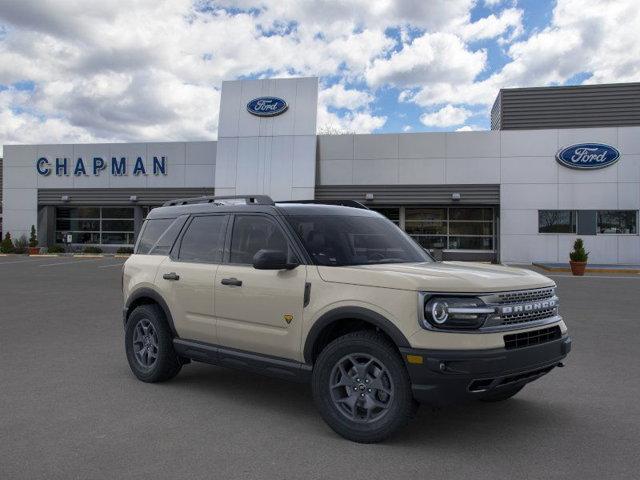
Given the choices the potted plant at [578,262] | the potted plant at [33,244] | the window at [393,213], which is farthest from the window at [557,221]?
the potted plant at [33,244]

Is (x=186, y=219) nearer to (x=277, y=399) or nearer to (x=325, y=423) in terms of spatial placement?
(x=277, y=399)

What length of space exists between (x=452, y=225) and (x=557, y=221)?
517cm

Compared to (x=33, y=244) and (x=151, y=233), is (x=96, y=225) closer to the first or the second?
(x=33, y=244)

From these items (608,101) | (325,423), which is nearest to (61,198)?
(325,423)

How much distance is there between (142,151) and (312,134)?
10.3 meters

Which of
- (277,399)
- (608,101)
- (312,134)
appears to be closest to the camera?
(277,399)

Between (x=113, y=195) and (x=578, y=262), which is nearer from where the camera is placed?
(x=578, y=262)

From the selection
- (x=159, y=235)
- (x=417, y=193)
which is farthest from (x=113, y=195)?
(x=159, y=235)

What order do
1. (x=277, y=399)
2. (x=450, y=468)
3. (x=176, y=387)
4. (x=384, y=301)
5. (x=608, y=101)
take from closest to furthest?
(x=450, y=468)
(x=384, y=301)
(x=277, y=399)
(x=176, y=387)
(x=608, y=101)

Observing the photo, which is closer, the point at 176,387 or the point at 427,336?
the point at 427,336

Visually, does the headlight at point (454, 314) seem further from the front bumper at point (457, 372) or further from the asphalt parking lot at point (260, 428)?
the asphalt parking lot at point (260, 428)

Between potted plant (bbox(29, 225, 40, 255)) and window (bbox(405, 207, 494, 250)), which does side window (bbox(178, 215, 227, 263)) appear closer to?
window (bbox(405, 207, 494, 250))

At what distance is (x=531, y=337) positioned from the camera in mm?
4367

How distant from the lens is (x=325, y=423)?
15.7 feet
